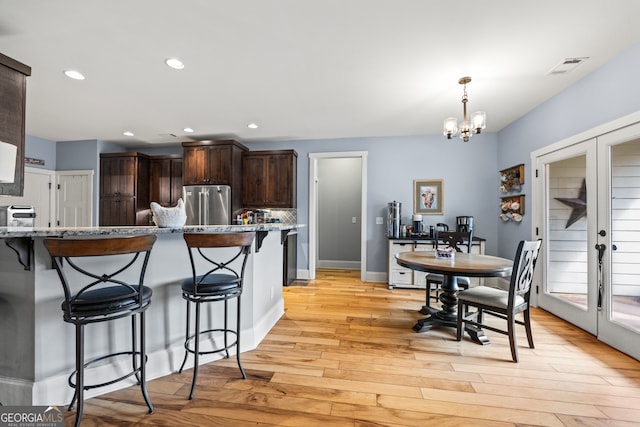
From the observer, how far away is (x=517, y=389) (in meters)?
1.78

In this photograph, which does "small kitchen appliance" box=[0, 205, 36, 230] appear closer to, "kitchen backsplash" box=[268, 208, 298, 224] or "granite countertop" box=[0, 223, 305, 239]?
"granite countertop" box=[0, 223, 305, 239]

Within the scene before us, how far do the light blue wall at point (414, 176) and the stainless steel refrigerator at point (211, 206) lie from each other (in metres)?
1.30

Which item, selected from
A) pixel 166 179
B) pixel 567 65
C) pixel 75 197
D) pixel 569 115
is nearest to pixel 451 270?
pixel 567 65

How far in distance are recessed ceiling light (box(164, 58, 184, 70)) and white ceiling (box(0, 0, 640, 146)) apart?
0.20 ft

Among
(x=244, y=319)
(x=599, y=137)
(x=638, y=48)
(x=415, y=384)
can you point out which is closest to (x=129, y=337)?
(x=244, y=319)

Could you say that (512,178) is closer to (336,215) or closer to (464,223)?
(464,223)

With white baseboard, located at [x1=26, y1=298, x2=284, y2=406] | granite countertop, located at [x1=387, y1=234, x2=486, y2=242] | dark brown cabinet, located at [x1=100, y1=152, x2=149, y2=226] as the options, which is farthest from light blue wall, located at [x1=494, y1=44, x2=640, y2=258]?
dark brown cabinet, located at [x1=100, y1=152, x2=149, y2=226]

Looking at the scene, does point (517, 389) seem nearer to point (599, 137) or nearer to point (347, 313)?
point (347, 313)

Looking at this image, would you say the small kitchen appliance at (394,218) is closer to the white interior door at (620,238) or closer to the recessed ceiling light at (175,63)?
the white interior door at (620,238)

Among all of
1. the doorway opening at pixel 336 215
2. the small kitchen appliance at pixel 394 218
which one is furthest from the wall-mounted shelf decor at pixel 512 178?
the doorway opening at pixel 336 215

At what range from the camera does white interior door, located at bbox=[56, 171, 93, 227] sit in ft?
16.5

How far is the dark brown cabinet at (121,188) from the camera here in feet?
16.1

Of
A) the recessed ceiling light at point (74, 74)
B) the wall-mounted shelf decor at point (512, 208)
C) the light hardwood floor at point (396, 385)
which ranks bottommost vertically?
the light hardwood floor at point (396, 385)

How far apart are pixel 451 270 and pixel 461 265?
0.19 meters
